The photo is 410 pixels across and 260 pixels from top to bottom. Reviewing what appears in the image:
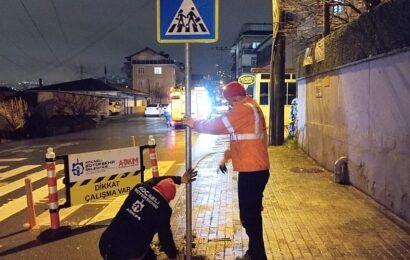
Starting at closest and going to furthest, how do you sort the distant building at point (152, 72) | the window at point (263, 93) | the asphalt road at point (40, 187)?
1. the asphalt road at point (40, 187)
2. the window at point (263, 93)
3. the distant building at point (152, 72)

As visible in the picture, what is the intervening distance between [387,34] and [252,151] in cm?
389

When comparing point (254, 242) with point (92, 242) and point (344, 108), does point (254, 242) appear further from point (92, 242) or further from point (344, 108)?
point (344, 108)

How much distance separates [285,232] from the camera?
648cm

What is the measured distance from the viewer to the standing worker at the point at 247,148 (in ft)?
16.0

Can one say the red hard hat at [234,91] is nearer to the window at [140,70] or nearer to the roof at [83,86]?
the roof at [83,86]

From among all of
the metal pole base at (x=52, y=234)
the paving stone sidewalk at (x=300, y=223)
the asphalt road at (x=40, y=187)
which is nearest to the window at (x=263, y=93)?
the asphalt road at (x=40, y=187)

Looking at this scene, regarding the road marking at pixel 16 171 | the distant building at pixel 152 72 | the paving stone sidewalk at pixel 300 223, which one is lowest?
the road marking at pixel 16 171

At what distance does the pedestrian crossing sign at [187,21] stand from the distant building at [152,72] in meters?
89.4

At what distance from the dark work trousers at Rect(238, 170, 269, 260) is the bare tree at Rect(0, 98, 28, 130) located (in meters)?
26.4

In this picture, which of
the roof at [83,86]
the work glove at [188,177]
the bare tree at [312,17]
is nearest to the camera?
the work glove at [188,177]

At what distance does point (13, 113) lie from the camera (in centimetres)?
2903

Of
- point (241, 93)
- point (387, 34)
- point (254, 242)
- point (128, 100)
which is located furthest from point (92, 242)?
point (128, 100)

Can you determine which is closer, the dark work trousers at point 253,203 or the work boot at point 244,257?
the dark work trousers at point 253,203

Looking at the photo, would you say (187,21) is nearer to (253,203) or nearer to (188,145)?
(188,145)
